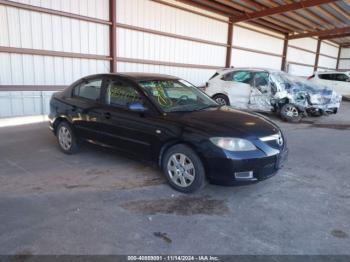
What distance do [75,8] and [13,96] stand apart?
10.0 feet

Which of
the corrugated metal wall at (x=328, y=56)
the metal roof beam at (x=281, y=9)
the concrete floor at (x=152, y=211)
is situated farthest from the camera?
the corrugated metal wall at (x=328, y=56)

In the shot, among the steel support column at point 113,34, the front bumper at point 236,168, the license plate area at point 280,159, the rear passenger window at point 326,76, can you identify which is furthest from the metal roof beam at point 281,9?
the front bumper at point 236,168

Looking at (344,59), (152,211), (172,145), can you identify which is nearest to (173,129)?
(172,145)

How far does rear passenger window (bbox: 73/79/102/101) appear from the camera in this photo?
469 cm

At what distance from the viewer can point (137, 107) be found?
3.97 m

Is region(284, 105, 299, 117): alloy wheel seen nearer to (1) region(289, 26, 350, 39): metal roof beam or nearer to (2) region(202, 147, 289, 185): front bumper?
(2) region(202, 147, 289, 185): front bumper

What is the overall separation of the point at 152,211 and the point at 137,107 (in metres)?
1.38

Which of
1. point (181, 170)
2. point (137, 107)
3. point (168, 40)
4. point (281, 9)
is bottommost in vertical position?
point (181, 170)

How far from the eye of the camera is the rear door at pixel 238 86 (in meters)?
9.38

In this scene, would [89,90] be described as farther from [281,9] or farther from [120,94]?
[281,9]

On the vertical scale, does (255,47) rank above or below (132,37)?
above

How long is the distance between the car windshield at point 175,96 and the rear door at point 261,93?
475 centimetres

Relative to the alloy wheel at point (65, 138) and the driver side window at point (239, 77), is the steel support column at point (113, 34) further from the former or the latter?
the alloy wheel at point (65, 138)

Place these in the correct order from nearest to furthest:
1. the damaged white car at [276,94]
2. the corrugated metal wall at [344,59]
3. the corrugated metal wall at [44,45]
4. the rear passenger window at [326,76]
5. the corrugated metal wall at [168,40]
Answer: the corrugated metal wall at [44,45], the damaged white car at [276,94], the corrugated metal wall at [168,40], the rear passenger window at [326,76], the corrugated metal wall at [344,59]
